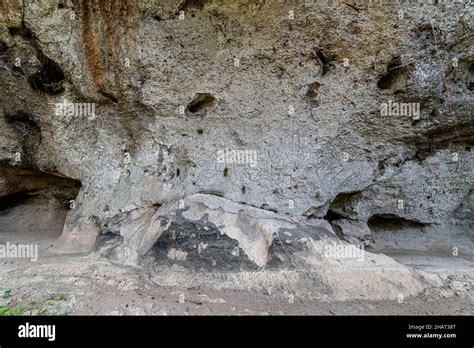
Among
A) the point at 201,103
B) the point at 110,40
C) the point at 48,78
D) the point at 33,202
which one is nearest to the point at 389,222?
the point at 201,103

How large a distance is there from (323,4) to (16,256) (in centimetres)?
390

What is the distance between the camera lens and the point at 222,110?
349cm

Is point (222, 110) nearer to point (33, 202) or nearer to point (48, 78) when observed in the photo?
point (48, 78)

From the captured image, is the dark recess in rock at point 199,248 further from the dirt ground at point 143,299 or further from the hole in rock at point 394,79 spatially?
the hole in rock at point 394,79

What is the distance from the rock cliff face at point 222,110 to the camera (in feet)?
10.3

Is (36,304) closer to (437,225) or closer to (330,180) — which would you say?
(330,180)

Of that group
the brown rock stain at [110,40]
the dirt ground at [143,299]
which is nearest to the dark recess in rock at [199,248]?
the dirt ground at [143,299]

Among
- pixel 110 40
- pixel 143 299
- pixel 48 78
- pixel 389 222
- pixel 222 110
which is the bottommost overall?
pixel 143 299

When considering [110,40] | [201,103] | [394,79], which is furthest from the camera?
[201,103]

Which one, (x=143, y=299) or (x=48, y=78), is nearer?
(x=143, y=299)

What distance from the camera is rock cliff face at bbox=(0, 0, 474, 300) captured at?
124 inches

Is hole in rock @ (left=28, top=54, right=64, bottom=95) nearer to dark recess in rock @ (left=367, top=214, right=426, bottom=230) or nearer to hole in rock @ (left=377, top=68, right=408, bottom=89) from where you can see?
hole in rock @ (left=377, top=68, right=408, bottom=89)

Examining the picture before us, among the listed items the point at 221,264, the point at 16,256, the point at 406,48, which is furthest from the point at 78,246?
the point at 406,48

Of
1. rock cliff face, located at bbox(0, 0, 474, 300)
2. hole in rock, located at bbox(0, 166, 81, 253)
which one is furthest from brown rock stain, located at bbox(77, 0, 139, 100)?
hole in rock, located at bbox(0, 166, 81, 253)
